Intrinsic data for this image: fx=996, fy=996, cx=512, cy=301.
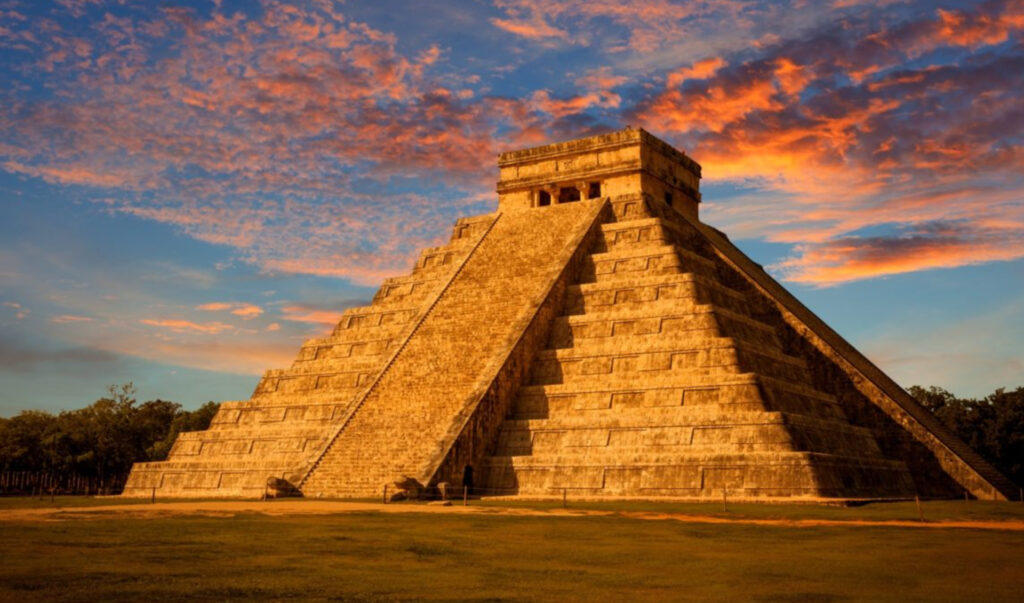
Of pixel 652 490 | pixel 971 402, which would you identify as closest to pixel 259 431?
pixel 652 490

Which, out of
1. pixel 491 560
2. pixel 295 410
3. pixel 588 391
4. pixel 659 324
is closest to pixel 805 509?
pixel 588 391

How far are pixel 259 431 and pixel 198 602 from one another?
2780 centimetres

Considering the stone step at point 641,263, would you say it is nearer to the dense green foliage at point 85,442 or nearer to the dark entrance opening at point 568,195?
the dark entrance opening at point 568,195

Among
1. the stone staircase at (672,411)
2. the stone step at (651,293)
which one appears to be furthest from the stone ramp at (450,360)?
the stone staircase at (672,411)

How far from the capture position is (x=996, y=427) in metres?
49.0

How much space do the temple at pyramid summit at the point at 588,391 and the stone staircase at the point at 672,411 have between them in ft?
0.21

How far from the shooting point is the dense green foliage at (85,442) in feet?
189

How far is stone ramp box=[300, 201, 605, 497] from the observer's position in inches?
1201

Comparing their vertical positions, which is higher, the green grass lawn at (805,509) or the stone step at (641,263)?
the stone step at (641,263)

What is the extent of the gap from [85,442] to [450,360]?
33599 millimetres

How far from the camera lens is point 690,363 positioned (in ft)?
100

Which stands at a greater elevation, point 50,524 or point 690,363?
point 690,363

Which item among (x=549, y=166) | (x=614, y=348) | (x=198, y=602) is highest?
(x=549, y=166)

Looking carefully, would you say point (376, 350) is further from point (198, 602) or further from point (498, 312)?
point (198, 602)
